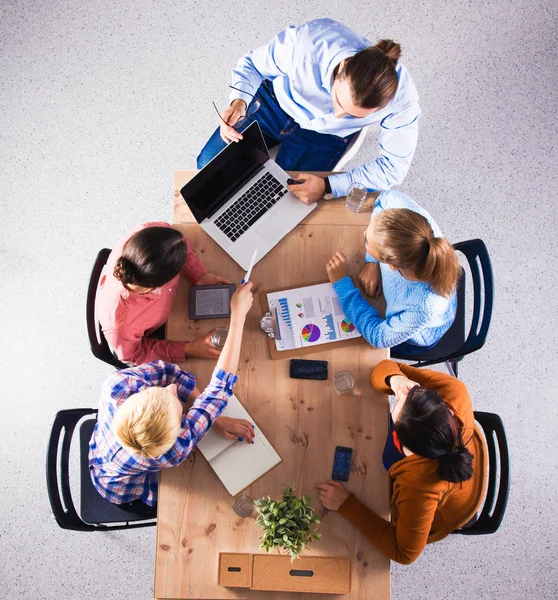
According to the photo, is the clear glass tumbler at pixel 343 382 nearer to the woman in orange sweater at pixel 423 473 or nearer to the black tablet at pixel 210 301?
the woman in orange sweater at pixel 423 473

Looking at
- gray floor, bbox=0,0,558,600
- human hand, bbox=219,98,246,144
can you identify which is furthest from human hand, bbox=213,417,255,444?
gray floor, bbox=0,0,558,600

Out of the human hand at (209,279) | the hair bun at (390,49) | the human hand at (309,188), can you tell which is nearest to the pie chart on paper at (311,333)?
the human hand at (209,279)

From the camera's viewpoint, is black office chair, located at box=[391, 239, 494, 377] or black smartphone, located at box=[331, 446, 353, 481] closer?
black smartphone, located at box=[331, 446, 353, 481]

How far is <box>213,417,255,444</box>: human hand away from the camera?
166 cm

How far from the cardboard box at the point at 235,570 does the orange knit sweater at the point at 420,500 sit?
0.35 metres

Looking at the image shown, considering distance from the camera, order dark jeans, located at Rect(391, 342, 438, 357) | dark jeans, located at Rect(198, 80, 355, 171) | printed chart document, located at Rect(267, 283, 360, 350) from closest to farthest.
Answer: printed chart document, located at Rect(267, 283, 360, 350) → dark jeans, located at Rect(391, 342, 438, 357) → dark jeans, located at Rect(198, 80, 355, 171)

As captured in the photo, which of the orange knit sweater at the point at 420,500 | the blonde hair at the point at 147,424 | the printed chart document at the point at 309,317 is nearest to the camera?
the blonde hair at the point at 147,424

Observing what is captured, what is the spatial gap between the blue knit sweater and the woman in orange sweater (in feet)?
0.37

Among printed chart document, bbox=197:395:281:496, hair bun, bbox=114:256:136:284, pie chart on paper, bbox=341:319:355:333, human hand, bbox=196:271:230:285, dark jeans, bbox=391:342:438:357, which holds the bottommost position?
printed chart document, bbox=197:395:281:496

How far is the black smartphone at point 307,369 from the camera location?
1730 mm

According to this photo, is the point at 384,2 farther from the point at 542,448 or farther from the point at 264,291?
the point at 542,448

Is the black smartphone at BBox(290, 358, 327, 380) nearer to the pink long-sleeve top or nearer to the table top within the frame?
the pink long-sleeve top

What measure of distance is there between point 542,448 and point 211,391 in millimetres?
1874

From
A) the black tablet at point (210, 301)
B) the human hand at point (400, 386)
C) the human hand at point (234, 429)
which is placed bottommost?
the human hand at point (234, 429)
